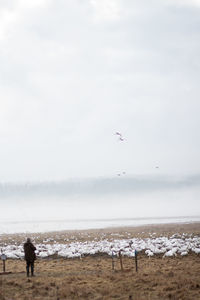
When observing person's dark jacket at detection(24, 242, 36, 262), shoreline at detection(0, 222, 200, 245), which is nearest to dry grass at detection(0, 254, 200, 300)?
person's dark jacket at detection(24, 242, 36, 262)

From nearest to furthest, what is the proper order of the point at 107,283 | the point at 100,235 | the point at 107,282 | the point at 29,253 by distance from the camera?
the point at 107,283 → the point at 107,282 → the point at 29,253 → the point at 100,235

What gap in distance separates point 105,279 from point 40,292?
14.9 feet

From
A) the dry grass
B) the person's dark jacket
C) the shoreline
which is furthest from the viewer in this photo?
the shoreline

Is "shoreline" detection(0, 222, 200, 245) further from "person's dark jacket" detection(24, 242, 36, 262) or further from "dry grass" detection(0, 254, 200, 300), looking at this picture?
"person's dark jacket" detection(24, 242, 36, 262)

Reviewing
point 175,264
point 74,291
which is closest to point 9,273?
point 74,291

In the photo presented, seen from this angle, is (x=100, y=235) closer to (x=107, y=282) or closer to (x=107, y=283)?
(x=107, y=282)

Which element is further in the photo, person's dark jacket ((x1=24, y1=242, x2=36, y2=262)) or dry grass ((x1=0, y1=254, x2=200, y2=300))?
person's dark jacket ((x1=24, y1=242, x2=36, y2=262))

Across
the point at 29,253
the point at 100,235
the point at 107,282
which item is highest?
the point at 29,253

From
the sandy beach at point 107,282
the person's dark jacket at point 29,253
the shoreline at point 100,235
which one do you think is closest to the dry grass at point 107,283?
the sandy beach at point 107,282

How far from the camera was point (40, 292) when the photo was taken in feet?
53.5

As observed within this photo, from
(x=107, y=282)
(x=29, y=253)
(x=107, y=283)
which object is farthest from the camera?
(x=29, y=253)

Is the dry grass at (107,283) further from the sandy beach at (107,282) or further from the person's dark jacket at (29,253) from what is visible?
the person's dark jacket at (29,253)

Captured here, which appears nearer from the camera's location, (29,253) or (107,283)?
(107,283)

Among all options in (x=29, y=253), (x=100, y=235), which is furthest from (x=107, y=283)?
(x=100, y=235)
